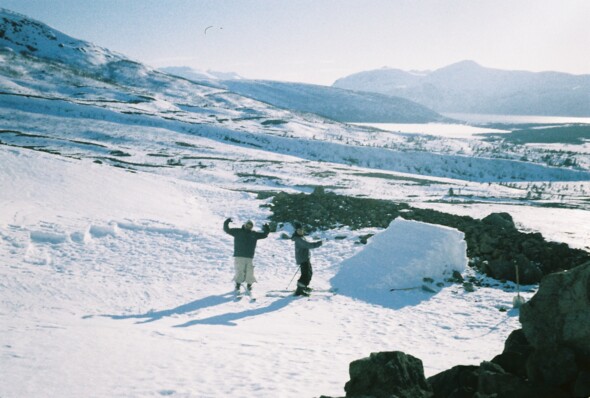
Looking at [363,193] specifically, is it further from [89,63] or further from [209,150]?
[89,63]

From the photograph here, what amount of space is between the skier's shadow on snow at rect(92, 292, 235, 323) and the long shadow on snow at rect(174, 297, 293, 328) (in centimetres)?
67

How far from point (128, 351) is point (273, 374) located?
2.26 m

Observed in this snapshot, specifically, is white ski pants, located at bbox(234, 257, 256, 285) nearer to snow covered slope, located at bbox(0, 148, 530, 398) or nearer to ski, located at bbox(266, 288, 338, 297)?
snow covered slope, located at bbox(0, 148, 530, 398)

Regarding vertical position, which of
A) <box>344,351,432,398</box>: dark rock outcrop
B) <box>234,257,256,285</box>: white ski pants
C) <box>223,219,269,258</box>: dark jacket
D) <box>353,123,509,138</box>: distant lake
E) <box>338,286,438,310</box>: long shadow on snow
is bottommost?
<box>338,286,438,310</box>: long shadow on snow

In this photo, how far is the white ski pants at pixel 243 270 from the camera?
10211 millimetres

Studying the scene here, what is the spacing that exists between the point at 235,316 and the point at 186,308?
1.15m

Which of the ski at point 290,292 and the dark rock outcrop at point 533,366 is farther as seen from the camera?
the ski at point 290,292

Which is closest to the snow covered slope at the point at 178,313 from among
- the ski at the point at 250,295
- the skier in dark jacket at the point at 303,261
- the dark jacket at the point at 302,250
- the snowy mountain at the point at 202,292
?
the snowy mountain at the point at 202,292

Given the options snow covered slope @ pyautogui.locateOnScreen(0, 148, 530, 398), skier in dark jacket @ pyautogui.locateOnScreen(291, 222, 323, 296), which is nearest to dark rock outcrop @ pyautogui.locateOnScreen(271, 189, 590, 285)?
snow covered slope @ pyautogui.locateOnScreen(0, 148, 530, 398)

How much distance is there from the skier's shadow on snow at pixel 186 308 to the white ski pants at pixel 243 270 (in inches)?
18.1

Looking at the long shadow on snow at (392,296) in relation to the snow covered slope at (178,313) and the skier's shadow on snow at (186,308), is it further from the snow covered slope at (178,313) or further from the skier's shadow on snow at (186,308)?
the skier's shadow on snow at (186,308)

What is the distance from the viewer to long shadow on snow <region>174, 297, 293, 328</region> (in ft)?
26.5

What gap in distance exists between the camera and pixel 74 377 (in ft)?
17.2

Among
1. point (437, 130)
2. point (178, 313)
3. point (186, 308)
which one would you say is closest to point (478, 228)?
point (186, 308)
